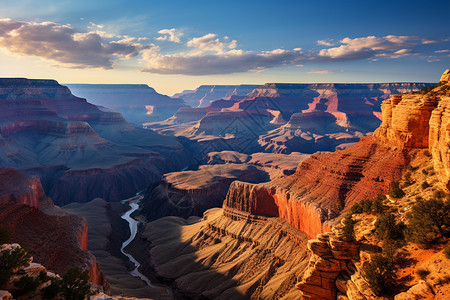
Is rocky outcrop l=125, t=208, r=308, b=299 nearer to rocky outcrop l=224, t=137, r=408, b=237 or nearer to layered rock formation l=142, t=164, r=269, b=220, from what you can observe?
rocky outcrop l=224, t=137, r=408, b=237

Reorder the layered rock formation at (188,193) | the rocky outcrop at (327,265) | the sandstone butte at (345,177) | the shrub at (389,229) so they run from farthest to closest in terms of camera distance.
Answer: the layered rock formation at (188,193), the sandstone butte at (345,177), the rocky outcrop at (327,265), the shrub at (389,229)

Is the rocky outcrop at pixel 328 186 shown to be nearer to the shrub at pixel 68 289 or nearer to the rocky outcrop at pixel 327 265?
the rocky outcrop at pixel 327 265

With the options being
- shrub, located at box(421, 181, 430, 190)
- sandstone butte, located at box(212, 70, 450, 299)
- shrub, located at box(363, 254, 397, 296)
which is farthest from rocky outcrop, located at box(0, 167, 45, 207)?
shrub, located at box(421, 181, 430, 190)

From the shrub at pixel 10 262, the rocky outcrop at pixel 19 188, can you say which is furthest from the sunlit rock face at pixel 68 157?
the shrub at pixel 10 262

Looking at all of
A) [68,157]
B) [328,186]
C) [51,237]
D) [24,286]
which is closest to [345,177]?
[328,186]

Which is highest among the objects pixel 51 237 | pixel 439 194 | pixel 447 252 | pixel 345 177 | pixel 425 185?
pixel 439 194

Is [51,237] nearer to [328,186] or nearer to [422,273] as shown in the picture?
[328,186]
